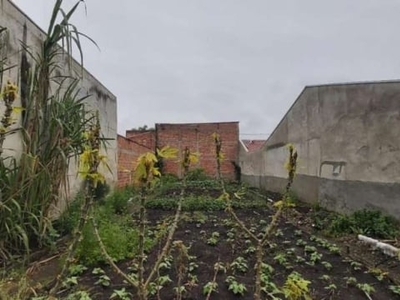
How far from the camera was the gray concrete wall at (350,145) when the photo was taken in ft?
17.2

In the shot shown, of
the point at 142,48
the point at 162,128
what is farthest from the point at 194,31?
the point at 162,128

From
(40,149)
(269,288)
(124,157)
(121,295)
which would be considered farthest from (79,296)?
(124,157)

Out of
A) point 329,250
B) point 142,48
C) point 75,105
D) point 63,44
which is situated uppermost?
point 142,48

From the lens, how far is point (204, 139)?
16.6 meters

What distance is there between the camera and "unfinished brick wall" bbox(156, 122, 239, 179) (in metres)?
16.5

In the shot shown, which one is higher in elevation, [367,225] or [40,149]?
[40,149]

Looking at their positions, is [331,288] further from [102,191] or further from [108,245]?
[102,191]

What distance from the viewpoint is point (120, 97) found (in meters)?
9.88

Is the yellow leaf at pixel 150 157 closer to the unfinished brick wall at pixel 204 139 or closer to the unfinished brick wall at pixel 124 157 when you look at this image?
the unfinished brick wall at pixel 124 157

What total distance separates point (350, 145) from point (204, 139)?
10792 mm

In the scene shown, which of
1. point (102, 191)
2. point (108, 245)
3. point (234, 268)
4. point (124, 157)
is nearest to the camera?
point (234, 268)

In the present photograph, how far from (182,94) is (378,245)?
48.5 feet

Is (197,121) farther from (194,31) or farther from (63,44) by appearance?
(63,44)

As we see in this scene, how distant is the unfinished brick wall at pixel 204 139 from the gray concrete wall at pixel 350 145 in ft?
26.1
